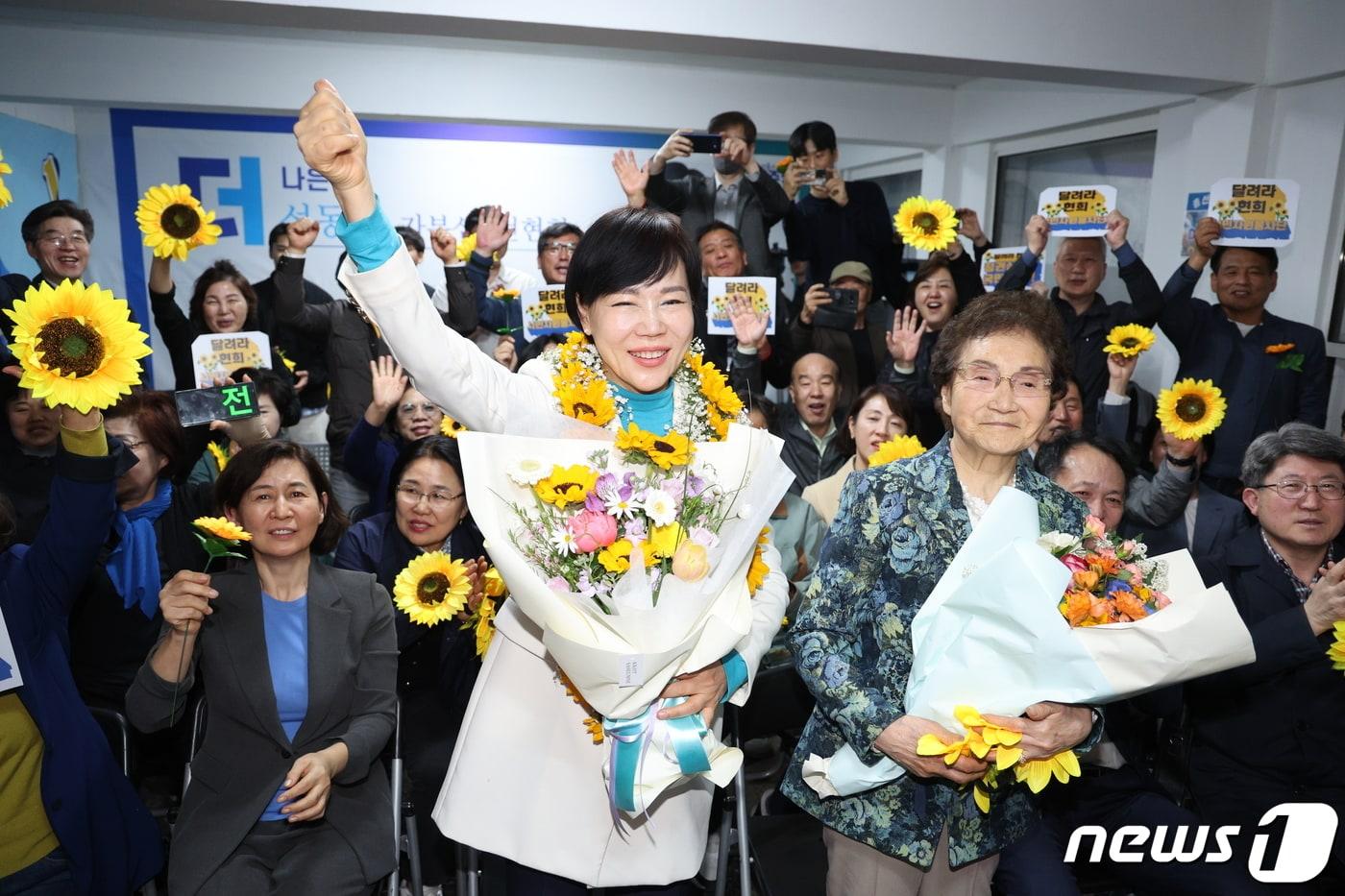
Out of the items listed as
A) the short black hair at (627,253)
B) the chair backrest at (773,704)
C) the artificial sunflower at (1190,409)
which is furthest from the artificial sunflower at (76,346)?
the artificial sunflower at (1190,409)

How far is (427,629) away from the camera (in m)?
2.68

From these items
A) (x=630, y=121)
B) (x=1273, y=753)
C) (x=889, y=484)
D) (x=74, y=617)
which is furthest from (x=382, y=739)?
(x=630, y=121)

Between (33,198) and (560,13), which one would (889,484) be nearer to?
(560,13)

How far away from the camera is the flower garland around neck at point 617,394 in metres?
1.61

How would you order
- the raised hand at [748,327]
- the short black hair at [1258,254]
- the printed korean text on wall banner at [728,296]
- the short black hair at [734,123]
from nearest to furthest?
1. the raised hand at [748,327]
2. the printed korean text on wall banner at [728,296]
3. the short black hair at [1258,254]
4. the short black hair at [734,123]

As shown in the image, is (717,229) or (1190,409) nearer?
(1190,409)

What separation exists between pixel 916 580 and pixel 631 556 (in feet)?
1.80

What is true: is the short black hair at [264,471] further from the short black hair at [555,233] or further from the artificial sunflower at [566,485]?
the short black hair at [555,233]

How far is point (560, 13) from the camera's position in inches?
159

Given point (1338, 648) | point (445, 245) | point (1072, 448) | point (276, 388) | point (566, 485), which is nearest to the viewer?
point (566, 485)

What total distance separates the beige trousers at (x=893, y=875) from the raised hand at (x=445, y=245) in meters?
3.22

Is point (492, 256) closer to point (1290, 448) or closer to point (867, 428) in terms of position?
point (867, 428)

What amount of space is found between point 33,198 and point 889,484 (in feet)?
19.3

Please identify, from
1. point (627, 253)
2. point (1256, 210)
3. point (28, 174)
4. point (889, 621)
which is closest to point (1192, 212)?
point (1256, 210)
